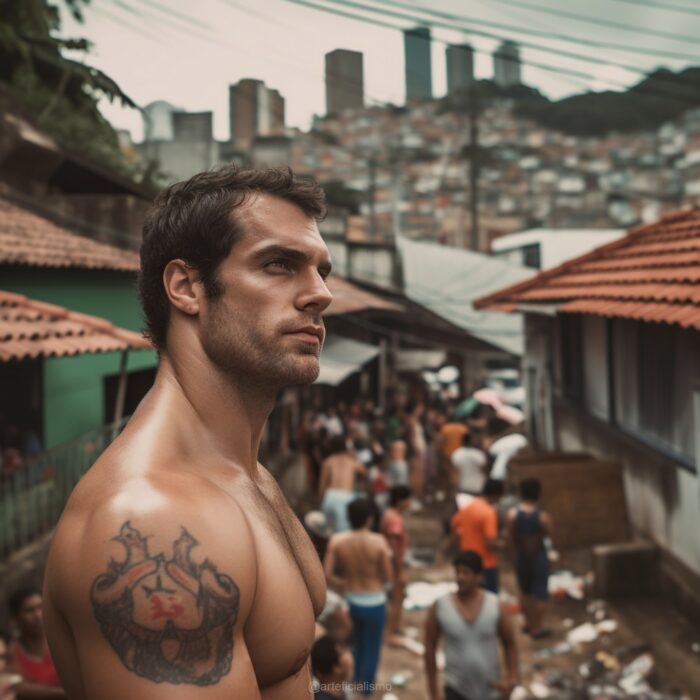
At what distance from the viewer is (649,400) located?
914 cm

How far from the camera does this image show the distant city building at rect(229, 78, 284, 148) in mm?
12777

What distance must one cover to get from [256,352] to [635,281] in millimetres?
8061

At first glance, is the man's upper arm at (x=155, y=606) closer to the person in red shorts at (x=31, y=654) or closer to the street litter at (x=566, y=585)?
the person in red shorts at (x=31, y=654)

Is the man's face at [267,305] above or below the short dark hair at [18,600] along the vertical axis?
above

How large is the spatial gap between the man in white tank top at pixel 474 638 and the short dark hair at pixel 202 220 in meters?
3.60

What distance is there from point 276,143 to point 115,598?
88.3 feet

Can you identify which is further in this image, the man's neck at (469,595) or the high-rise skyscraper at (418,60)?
the high-rise skyscraper at (418,60)

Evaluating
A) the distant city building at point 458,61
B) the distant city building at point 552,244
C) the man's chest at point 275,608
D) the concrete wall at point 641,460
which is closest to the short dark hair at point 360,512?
the concrete wall at point 641,460

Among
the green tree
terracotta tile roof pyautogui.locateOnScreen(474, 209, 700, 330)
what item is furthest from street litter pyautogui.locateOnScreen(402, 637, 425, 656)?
the green tree

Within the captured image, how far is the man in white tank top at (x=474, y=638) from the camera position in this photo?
4996 millimetres

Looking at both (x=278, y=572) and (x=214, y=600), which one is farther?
(x=278, y=572)

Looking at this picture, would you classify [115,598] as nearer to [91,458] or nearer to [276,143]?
[91,458]

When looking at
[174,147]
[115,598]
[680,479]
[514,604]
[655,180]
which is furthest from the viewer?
[655,180]

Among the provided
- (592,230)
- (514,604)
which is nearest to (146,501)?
(514,604)
